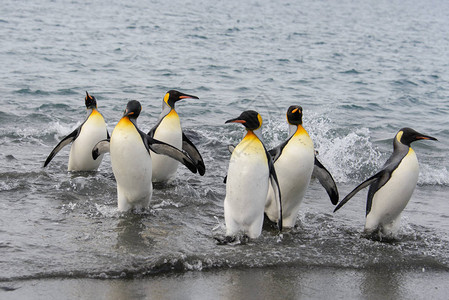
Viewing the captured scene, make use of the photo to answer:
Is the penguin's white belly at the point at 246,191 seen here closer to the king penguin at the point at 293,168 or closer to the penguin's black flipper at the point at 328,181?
the king penguin at the point at 293,168

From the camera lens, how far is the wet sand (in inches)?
157

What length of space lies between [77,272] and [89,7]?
88.6 feet

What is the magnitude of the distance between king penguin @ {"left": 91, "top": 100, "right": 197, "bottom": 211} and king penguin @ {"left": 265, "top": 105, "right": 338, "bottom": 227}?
45.0 inches

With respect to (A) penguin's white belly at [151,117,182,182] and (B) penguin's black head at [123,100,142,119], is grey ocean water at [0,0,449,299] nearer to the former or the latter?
(A) penguin's white belly at [151,117,182,182]

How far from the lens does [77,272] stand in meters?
4.23

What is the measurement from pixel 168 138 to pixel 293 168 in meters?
1.77

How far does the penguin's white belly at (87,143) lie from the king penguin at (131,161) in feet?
4.20

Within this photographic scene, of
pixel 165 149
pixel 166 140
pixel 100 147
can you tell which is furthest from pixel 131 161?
pixel 166 140

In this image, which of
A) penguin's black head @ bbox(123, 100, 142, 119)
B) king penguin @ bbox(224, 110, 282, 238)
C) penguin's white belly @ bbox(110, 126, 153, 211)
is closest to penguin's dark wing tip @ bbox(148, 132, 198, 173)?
penguin's white belly @ bbox(110, 126, 153, 211)

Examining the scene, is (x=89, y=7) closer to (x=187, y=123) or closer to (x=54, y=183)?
(x=187, y=123)

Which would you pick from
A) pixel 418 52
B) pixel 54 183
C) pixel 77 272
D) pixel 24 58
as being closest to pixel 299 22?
pixel 418 52

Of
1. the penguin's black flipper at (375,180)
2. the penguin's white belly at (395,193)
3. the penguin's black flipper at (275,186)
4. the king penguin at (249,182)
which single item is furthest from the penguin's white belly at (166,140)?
the penguin's white belly at (395,193)

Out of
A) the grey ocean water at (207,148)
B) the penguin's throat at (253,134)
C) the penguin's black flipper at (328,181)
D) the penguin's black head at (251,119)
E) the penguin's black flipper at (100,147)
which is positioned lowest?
the grey ocean water at (207,148)

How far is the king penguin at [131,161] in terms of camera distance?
570cm
